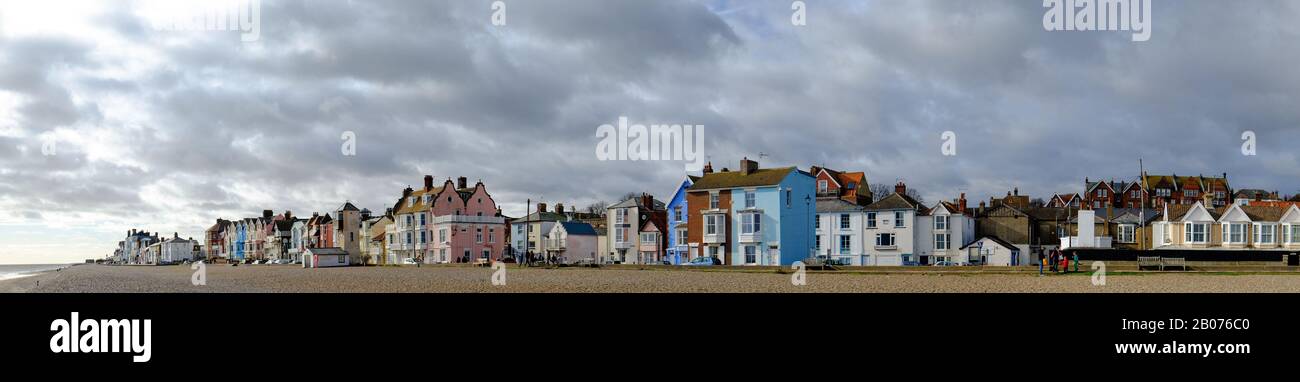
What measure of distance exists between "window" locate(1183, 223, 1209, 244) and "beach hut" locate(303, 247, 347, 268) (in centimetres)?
7633

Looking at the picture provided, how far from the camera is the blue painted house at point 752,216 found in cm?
6950

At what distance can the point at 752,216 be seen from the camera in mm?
69812

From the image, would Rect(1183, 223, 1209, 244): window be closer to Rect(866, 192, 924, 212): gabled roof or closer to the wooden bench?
Rect(866, 192, 924, 212): gabled roof

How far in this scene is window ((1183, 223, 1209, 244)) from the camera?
263 ft

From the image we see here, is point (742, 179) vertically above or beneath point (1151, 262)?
above

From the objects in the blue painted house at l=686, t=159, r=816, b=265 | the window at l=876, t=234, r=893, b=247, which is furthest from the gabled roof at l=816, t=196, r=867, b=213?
the blue painted house at l=686, t=159, r=816, b=265

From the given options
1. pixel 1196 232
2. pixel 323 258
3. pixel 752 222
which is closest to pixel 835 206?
pixel 752 222

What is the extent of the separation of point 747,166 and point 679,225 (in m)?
7.70

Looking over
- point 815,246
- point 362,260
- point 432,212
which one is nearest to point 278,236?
point 362,260

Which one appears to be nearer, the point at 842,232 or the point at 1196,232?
the point at 842,232

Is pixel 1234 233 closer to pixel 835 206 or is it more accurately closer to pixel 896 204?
pixel 896 204
